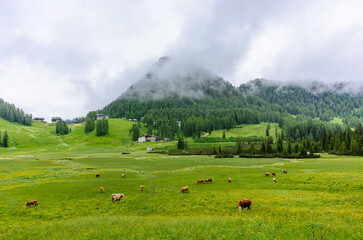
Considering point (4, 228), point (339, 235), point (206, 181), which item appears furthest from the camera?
point (206, 181)

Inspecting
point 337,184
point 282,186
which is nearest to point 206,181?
point 282,186

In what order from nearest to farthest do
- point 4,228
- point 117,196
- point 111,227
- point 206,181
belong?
point 111,227
point 4,228
point 117,196
point 206,181

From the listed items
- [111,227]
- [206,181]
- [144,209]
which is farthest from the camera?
[206,181]

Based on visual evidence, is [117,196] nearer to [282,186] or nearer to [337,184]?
[282,186]

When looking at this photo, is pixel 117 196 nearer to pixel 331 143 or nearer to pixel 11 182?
pixel 11 182

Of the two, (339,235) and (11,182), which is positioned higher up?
(339,235)

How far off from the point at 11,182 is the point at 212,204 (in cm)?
5262

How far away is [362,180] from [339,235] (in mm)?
31988

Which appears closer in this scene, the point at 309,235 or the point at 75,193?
the point at 309,235

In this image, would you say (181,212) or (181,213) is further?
(181,212)

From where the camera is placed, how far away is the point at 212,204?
27484 mm

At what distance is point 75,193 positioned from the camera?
120 ft

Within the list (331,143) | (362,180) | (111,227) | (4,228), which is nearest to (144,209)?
(111,227)

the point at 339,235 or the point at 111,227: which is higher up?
the point at 339,235
